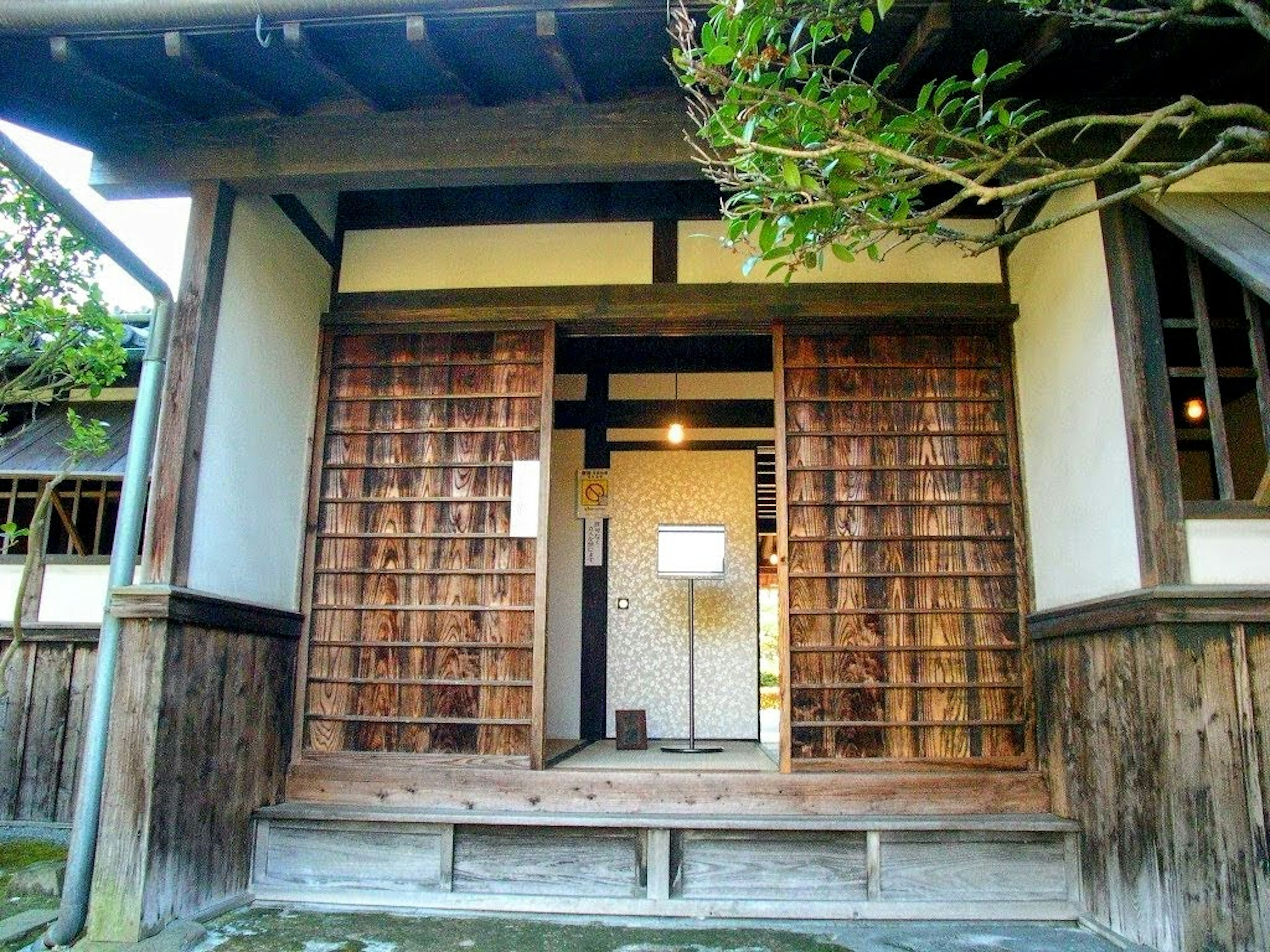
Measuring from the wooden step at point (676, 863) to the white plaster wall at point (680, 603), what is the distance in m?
2.52

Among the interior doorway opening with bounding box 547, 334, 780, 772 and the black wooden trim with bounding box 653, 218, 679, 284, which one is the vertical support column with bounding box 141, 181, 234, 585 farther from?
the interior doorway opening with bounding box 547, 334, 780, 772

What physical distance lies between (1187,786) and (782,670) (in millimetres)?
1667

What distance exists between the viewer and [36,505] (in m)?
5.38

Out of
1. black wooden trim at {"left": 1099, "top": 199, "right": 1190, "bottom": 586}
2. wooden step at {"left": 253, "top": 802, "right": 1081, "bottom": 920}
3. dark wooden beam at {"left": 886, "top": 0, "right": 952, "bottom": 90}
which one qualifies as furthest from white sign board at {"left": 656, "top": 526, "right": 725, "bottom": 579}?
dark wooden beam at {"left": 886, "top": 0, "right": 952, "bottom": 90}

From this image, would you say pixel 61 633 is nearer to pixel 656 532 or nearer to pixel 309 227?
pixel 309 227

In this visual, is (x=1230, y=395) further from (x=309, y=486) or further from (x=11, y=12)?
(x=11, y=12)

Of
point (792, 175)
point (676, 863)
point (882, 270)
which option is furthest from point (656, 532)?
point (792, 175)

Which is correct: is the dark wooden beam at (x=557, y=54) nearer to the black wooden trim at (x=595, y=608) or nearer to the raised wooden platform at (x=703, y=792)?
the raised wooden platform at (x=703, y=792)

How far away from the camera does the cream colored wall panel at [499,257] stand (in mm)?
4668

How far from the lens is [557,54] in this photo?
3346 millimetres

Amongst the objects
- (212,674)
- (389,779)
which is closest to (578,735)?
(389,779)

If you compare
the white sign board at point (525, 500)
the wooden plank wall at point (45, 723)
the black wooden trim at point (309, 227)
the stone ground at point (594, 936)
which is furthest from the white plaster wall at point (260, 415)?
the wooden plank wall at point (45, 723)

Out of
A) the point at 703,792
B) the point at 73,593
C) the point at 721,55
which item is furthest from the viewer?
the point at 73,593

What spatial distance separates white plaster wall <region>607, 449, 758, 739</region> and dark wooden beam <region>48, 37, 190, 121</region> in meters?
3.73
